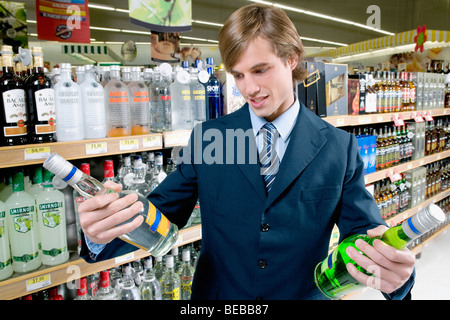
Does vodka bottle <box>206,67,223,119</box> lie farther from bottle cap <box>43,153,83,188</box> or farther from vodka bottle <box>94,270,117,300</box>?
bottle cap <box>43,153,83,188</box>

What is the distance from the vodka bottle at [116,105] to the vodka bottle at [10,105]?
374 mm

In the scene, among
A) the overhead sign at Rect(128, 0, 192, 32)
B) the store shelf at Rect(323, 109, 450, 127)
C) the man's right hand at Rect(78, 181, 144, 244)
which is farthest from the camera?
the store shelf at Rect(323, 109, 450, 127)

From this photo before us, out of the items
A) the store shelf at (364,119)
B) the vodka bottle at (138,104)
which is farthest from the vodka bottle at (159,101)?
the store shelf at (364,119)

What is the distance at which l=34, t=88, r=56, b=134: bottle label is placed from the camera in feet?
4.70

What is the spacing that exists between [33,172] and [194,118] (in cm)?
91

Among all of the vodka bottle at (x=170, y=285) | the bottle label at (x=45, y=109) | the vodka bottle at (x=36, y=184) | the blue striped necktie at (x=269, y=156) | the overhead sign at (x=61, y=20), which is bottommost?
the vodka bottle at (x=170, y=285)

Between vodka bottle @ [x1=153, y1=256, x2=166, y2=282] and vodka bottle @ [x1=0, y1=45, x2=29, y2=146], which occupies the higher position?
vodka bottle @ [x1=0, y1=45, x2=29, y2=146]

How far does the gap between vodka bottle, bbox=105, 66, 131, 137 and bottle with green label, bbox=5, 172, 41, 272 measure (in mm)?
462

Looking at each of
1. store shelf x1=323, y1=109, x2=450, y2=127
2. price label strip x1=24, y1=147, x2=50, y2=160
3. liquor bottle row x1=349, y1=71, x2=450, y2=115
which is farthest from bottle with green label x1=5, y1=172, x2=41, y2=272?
liquor bottle row x1=349, y1=71, x2=450, y2=115

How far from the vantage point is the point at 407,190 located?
147 inches

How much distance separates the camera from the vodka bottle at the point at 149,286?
6.35 feet

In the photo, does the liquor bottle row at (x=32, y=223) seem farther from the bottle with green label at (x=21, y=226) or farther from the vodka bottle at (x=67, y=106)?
the vodka bottle at (x=67, y=106)

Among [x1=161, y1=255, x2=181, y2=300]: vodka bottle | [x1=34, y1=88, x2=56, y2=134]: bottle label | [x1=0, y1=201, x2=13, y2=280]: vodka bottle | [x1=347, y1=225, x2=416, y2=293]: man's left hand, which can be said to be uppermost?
[x1=34, y1=88, x2=56, y2=134]: bottle label
